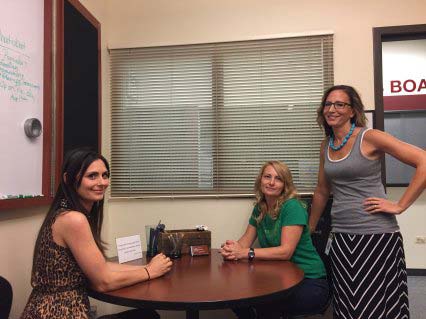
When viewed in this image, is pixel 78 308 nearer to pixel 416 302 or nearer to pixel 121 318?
pixel 121 318

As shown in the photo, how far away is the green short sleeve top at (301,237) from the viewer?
1.93m

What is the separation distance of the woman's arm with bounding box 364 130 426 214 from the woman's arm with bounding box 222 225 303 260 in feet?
1.25

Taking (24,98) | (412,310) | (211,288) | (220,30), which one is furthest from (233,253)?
(412,310)

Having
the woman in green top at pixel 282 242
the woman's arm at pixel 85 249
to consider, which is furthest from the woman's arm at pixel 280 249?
the woman's arm at pixel 85 249

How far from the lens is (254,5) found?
2.67 meters

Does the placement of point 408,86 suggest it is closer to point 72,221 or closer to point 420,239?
point 420,239

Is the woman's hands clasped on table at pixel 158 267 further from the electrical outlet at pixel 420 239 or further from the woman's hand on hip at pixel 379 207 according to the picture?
the electrical outlet at pixel 420 239

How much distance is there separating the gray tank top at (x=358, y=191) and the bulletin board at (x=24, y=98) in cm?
151

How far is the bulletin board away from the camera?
1.65 metres

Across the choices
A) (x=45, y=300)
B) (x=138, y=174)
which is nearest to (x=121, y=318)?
(x=45, y=300)

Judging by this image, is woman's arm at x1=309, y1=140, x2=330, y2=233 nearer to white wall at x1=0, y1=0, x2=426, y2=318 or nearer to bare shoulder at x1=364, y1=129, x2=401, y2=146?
bare shoulder at x1=364, y1=129, x2=401, y2=146

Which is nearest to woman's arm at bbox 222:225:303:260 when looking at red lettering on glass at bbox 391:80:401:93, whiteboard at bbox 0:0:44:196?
whiteboard at bbox 0:0:44:196

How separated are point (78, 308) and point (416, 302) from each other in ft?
9.37

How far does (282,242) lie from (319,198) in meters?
0.43
